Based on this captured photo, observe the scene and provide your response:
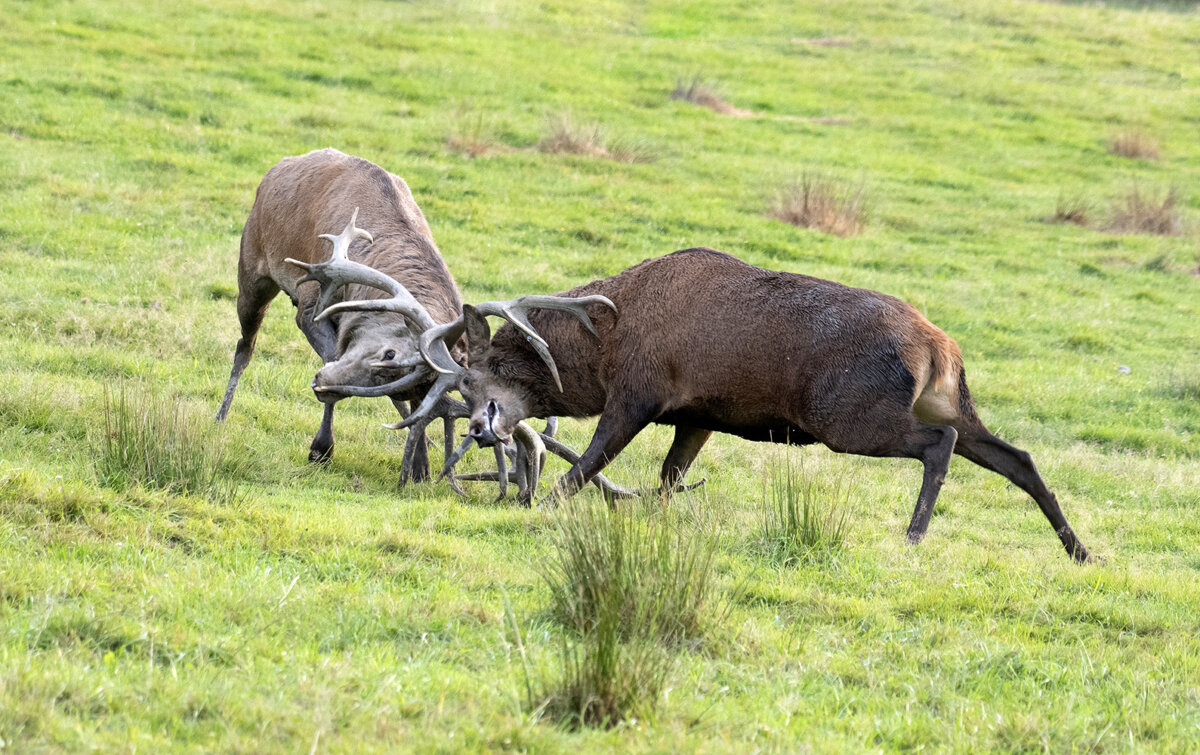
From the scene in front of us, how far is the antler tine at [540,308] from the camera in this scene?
325 inches

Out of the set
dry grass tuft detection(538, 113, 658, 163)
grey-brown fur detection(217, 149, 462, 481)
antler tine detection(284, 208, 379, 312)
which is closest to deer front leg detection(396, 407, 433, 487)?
grey-brown fur detection(217, 149, 462, 481)

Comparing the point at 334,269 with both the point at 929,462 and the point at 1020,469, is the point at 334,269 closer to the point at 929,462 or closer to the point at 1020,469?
the point at 929,462

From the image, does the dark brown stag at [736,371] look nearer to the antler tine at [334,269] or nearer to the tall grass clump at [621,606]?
the antler tine at [334,269]

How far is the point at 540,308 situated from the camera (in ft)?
28.1

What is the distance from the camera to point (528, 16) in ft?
117

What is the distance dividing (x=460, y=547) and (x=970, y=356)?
9484 mm

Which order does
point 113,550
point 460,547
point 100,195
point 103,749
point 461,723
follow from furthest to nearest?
point 100,195 < point 460,547 < point 113,550 < point 461,723 < point 103,749

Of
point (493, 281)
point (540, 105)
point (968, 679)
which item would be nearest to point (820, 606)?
point (968, 679)

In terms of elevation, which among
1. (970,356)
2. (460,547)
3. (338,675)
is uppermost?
(338,675)

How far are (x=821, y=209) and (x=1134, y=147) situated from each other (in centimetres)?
A: 1209

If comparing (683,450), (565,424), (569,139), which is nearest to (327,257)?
(565,424)

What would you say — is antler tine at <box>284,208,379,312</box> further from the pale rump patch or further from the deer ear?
the pale rump patch

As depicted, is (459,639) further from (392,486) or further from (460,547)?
(392,486)

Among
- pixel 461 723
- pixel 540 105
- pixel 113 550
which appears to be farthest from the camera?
pixel 540 105
